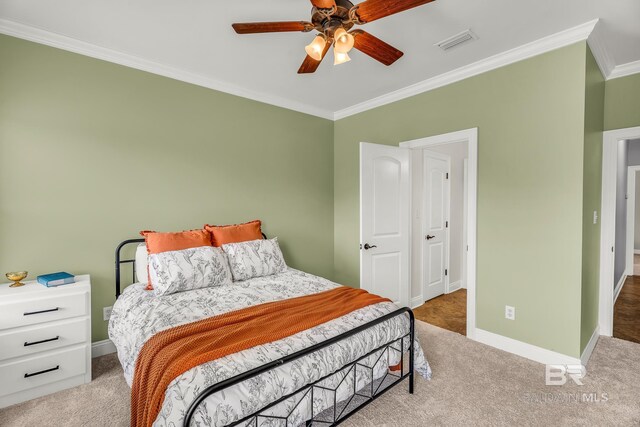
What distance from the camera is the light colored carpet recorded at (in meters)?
1.95

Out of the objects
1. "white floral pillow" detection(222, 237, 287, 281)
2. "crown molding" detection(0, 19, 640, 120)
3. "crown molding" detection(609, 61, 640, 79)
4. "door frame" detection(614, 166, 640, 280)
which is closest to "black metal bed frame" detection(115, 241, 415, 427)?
"white floral pillow" detection(222, 237, 287, 281)

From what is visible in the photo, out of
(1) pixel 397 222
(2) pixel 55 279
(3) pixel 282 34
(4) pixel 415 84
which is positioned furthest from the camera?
(1) pixel 397 222

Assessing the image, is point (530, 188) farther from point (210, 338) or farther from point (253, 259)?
point (210, 338)

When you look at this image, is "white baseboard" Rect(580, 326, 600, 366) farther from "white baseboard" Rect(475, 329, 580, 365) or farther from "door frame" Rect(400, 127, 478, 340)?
"door frame" Rect(400, 127, 478, 340)

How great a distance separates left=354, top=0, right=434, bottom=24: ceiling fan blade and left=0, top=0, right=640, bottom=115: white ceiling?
24.9 inches

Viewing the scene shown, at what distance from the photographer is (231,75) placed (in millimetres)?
3230

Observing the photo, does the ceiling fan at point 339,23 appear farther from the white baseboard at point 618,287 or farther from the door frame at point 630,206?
the door frame at point 630,206

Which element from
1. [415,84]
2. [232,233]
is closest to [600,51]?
[415,84]

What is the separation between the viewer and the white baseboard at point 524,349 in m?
2.54

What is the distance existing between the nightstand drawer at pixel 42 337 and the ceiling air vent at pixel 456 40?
3.62 metres

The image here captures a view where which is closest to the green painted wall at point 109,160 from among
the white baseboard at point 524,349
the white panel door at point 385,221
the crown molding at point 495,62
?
the white panel door at point 385,221

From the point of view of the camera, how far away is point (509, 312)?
2.84m

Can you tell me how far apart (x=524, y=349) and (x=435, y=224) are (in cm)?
202

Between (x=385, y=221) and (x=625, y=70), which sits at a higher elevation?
→ (x=625, y=70)
